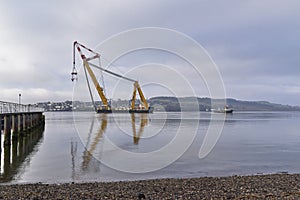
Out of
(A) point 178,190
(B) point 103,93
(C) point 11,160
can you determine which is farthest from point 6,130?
(B) point 103,93

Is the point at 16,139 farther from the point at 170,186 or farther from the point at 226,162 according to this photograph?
the point at 170,186

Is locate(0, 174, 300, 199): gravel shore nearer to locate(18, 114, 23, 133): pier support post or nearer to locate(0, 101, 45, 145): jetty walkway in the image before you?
locate(0, 101, 45, 145): jetty walkway

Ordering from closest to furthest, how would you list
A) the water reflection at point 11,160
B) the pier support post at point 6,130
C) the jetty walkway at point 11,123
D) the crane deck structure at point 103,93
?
the water reflection at point 11,160 < the pier support post at point 6,130 < the jetty walkway at point 11,123 < the crane deck structure at point 103,93

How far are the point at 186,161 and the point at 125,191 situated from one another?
7.94 metres

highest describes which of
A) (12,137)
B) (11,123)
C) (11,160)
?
(11,123)

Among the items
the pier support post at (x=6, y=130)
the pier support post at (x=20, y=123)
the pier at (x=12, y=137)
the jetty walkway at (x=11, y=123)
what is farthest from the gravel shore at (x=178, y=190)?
the pier support post at (x=20, y=123)

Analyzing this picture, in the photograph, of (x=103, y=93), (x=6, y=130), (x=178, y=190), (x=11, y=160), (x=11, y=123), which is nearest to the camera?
(x=178, y=190)

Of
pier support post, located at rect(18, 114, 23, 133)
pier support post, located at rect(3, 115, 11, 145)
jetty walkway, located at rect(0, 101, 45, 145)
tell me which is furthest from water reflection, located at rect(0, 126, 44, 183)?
pier support post, located at rect(18, 114, 23, 133)

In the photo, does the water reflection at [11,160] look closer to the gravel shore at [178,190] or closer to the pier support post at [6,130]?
the pier support post at [6,130]

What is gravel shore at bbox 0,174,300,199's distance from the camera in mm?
7918

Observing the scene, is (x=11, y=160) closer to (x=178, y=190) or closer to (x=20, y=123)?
(x=178, y=190)

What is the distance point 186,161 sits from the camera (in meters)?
16.2

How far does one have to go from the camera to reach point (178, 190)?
28.8 ft

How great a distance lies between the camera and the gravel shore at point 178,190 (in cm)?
Answer: 792
